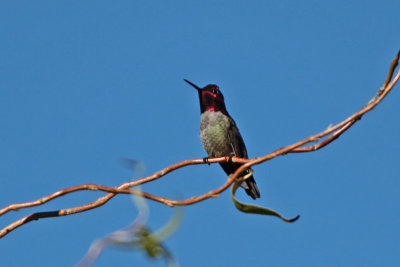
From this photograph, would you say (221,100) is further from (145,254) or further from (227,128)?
(145,254)

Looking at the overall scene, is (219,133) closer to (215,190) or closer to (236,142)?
(236,142)

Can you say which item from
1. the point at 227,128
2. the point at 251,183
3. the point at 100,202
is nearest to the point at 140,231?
the point at 100,202

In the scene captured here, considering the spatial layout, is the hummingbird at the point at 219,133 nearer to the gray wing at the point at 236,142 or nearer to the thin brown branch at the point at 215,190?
the gray wing at the point at 236,142

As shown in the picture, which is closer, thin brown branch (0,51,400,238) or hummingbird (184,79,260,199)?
thin brown branch (0,51,400,238)

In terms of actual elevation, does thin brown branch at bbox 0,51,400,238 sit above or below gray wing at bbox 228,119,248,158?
below

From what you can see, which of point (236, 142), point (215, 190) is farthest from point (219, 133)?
point (215, 190)

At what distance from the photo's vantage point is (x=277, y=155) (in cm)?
166

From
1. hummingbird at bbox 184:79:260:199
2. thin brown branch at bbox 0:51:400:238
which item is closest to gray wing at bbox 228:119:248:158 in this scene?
hummingbird at bbox 184:79:260:199

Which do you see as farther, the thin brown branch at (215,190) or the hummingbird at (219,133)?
the hummingbird at (219,133)

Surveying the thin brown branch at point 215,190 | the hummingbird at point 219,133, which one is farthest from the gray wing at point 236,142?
the thin brown branch at point 215,190

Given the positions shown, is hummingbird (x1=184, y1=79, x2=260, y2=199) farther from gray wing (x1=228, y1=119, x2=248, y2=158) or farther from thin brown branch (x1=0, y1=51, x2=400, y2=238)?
thin brown branch (x1=0, y1=51, x2=400, y2=238)

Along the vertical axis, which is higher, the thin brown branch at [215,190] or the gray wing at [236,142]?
the gray wing at [236,142]

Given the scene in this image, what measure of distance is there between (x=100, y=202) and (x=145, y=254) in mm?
809

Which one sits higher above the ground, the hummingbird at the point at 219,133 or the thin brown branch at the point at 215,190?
the hummingbird at the point at 219,133
